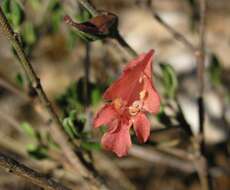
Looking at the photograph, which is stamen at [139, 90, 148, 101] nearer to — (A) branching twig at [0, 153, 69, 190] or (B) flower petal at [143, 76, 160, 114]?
(B) flower petal at [143, 76, 160, 114]

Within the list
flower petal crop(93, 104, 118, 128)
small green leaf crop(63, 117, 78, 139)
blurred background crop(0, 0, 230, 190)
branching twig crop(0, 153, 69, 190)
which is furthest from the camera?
blurred background crop(0, 0, 230, 190)

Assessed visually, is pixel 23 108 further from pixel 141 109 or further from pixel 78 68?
pixel 141 109

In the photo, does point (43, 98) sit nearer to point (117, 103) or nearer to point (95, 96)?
point (117, 103)

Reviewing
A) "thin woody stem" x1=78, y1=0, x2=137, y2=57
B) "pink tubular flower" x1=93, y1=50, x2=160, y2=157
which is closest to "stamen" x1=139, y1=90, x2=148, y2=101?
"pink tubular flower" x1=93, y1=50, x2=160, y2=157

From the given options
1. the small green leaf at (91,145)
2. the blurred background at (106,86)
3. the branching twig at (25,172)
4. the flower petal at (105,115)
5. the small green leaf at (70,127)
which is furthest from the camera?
the blurred background at (106,86)

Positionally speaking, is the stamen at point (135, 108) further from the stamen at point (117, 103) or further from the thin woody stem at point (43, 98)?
the thin woody stem at point (43, 98)

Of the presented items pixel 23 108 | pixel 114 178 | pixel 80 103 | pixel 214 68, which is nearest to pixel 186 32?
pixel 23 108

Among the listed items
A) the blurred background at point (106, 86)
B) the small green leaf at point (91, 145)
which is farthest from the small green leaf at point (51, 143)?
the small green leaf at point (91, 145)
